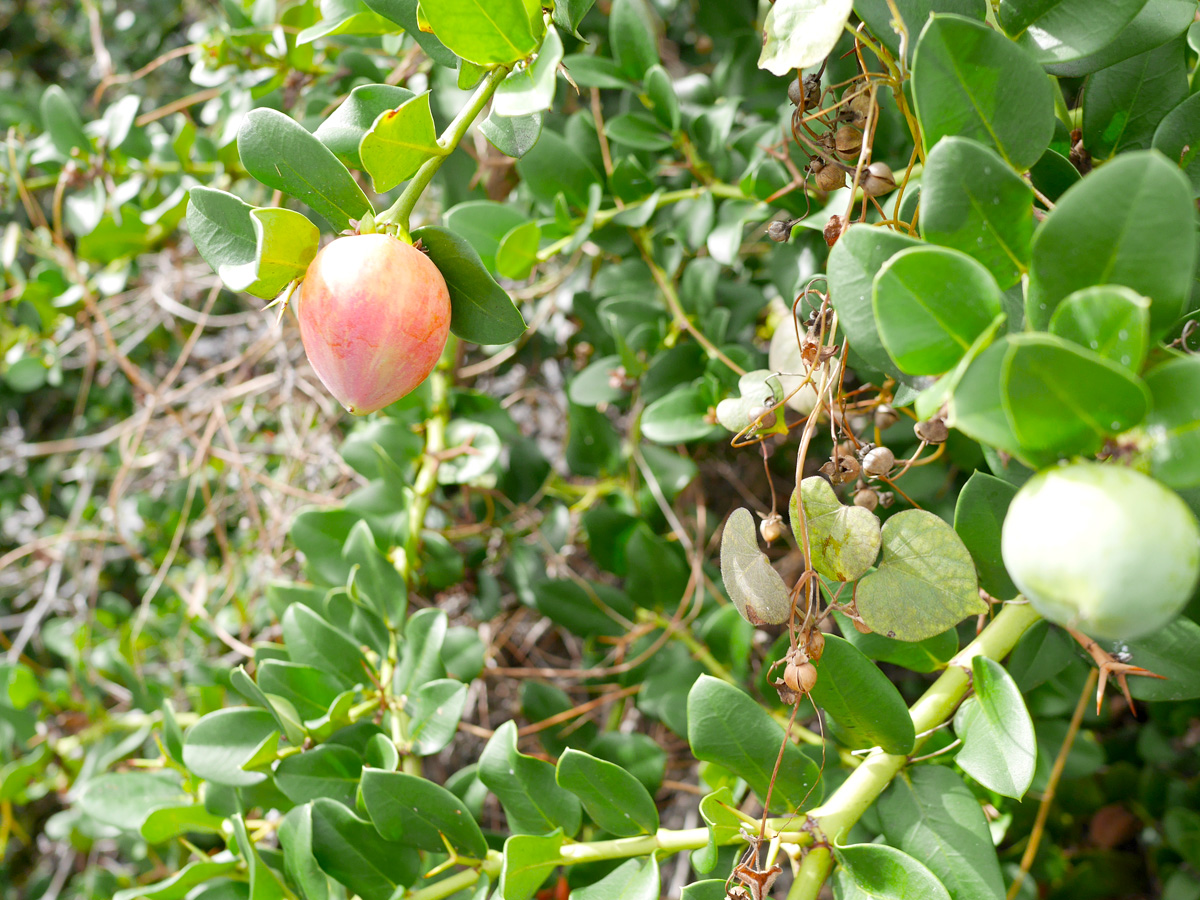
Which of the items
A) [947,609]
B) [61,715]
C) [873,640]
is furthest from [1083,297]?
[61,715]

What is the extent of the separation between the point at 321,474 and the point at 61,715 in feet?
1.85

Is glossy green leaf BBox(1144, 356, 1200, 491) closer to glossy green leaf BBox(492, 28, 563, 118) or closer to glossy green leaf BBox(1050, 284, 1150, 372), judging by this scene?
glossy green leaf BBox(1050, 284, 1150, 372)

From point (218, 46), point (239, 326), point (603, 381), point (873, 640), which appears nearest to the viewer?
point (873, 640)

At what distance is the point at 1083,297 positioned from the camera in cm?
32

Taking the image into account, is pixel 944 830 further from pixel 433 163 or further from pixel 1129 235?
pixel 433 163

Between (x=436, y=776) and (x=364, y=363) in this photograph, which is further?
(x=436, y=776)

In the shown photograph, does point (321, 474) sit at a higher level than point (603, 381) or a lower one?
lower

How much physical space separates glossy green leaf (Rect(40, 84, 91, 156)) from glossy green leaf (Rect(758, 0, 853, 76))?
3.35 feet

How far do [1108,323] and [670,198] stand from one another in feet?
1.99

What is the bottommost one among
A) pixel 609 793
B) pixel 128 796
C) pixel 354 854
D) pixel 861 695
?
pixel 128 796

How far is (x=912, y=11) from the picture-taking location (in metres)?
0.49

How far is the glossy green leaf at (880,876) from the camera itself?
47cm

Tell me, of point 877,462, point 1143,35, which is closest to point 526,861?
point 877,462

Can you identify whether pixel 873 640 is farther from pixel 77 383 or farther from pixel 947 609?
pixel 77 383
